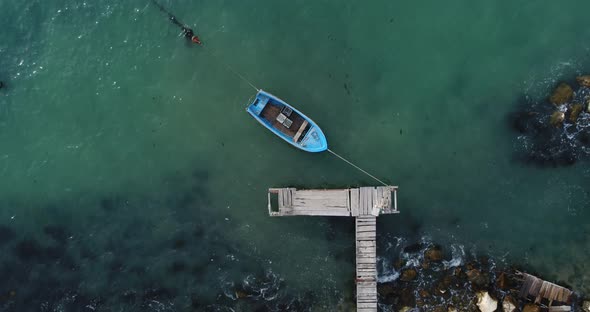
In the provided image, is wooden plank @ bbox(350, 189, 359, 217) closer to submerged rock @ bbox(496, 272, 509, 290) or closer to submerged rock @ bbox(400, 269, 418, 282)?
submerged rock @ bbox(400, 269, 418, 282)

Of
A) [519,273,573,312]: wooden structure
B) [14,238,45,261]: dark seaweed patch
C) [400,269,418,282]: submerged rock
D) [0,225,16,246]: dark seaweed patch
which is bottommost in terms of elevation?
[519,273,573,312]: wooden structure

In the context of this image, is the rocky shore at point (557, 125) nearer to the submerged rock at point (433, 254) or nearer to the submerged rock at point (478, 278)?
the submerged rock at point (478, 278)

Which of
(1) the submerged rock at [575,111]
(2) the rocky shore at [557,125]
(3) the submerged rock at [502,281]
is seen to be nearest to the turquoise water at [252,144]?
(2) the rocky shore at [557,125]

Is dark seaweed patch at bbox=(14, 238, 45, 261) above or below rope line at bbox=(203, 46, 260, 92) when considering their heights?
below

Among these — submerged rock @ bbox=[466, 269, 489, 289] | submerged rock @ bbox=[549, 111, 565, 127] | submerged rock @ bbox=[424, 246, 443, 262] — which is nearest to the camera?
submerged rock @ bbox=[549, 111, 565, 127]

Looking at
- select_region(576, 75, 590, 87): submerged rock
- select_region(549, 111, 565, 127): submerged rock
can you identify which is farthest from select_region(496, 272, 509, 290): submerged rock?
select_region(576, 75, 590, 87): submerged rock

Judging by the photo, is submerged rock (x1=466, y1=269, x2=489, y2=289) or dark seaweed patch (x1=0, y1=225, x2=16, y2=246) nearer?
submerged rock (x1=466, y1=269, x2=489, y2=289)

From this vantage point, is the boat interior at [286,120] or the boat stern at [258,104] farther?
the boat stern at [258,104]

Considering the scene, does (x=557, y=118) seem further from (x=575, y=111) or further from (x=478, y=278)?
(x=478, y=278)

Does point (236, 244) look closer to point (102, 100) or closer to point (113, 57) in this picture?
point (102, 100)
